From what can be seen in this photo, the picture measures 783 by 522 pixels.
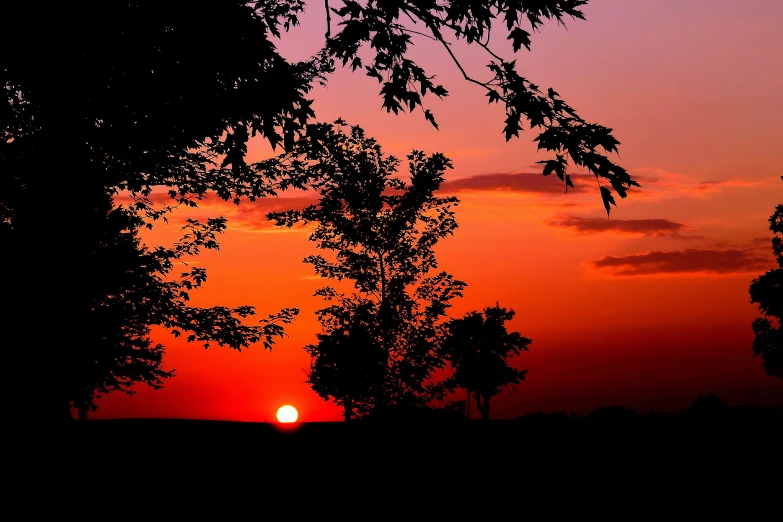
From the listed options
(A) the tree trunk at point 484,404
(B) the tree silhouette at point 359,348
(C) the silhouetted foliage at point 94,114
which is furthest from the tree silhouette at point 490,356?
(C) the silhouetted foliage at point 94,114

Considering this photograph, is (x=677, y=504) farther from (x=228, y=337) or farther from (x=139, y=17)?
(x=228, y=337)

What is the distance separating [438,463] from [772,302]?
4140 centimetres

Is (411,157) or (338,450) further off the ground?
(411,157)

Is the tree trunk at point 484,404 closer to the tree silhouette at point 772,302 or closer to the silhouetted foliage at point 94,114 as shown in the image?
the tree silhouette at point 772,302

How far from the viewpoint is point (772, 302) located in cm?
4275

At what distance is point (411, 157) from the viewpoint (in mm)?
28641

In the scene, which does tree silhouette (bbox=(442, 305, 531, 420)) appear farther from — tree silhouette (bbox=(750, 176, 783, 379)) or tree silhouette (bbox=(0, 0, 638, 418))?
tree silhouette (bbox=(0, 0, 638, 418))

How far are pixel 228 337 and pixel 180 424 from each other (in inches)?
279

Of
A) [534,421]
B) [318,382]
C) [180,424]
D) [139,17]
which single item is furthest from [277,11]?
[318,382]

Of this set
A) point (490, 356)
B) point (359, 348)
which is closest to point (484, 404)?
point (490, 356)

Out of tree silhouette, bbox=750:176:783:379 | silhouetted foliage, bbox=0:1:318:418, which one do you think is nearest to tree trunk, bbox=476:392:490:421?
tree silhouette, bbox=750:176:783:379

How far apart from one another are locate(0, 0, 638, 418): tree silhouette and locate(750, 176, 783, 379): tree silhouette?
40.0 meters

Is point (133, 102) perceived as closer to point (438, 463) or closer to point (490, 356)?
point (438, 463)

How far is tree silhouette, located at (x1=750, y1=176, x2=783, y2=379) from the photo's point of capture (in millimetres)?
42438
